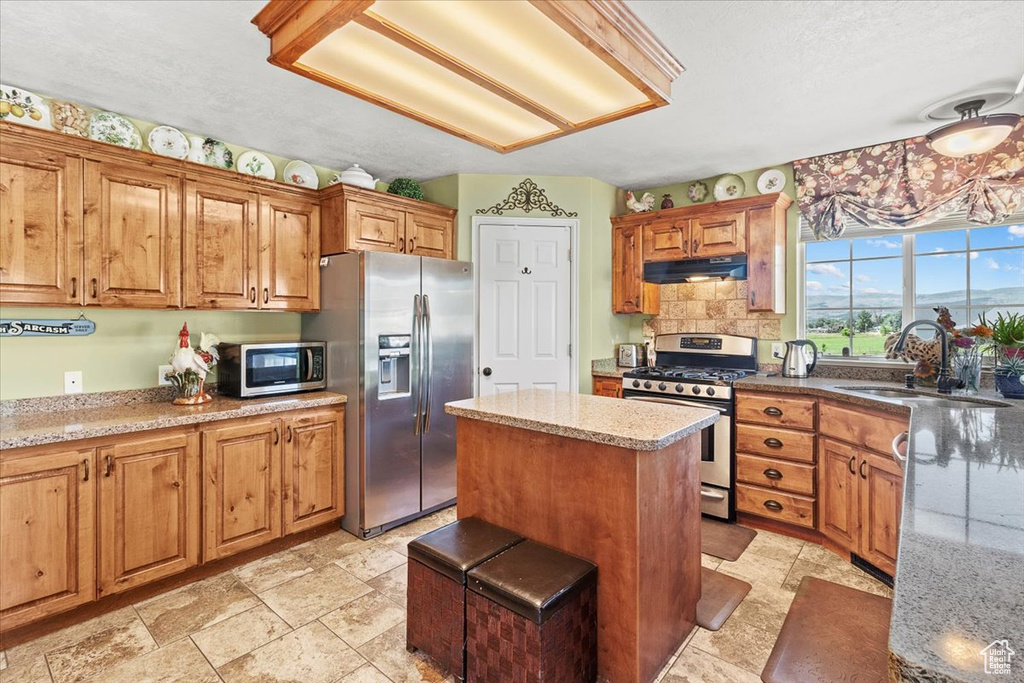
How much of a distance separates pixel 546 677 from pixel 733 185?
3.67 metres

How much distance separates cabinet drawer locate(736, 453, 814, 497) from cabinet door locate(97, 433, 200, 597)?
3.28m

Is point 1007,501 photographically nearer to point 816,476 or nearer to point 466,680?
point 466,680

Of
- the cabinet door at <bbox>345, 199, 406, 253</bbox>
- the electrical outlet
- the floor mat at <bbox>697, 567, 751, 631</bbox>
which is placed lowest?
the floor mat at <bbox>697, 567, 751, 631</bbox>

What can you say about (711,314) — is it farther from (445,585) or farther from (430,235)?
(445,585)

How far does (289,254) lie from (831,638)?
3560mm

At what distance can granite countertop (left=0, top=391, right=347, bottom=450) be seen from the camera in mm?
2145

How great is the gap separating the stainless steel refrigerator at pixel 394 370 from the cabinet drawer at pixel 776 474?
2.00 m

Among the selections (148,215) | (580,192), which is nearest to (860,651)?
(580,192)

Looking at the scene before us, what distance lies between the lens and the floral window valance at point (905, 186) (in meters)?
2.87

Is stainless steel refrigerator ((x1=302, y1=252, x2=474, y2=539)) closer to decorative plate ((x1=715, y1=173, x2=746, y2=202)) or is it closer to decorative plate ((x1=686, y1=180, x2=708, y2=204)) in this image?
decorative plate ((x1=686, y1=180, x2=708, y2=204))

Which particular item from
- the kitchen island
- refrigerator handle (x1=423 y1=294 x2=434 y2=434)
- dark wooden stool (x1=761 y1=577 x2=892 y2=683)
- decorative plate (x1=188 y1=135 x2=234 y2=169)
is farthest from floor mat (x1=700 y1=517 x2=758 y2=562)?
decorative plate (x1=188 y1=135 x2=234 y2=169)

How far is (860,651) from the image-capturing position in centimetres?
200

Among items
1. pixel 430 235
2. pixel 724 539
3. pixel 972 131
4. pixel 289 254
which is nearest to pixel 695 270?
pixel 972 131

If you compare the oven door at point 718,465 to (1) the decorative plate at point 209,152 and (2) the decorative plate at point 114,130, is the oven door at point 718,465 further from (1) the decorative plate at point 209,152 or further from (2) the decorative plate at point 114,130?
(2) the decorative plate at point 114,130
